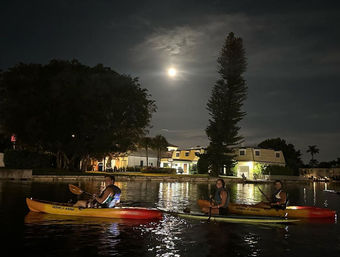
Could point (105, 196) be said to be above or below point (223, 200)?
above

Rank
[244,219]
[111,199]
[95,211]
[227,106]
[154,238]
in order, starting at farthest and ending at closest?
[227,106], [111,199], [95,211], [244,219], [154,238]

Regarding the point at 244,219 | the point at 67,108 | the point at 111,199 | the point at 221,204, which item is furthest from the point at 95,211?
the point at 67,108

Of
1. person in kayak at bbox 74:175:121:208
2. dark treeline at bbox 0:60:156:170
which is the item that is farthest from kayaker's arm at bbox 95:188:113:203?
dark treeline at bbox 0:60:156:170

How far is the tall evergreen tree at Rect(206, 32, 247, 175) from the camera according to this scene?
6325 cm

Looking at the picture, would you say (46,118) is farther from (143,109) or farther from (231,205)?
(231,205)

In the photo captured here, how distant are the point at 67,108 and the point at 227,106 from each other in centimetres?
3096

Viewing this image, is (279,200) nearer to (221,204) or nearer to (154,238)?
(221,204)

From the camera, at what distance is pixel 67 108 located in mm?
45312

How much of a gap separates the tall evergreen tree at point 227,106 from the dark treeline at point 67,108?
17865 millimetres

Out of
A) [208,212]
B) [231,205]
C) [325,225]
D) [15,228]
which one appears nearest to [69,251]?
[15,228]

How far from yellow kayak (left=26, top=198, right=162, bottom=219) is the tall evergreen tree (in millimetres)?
48514

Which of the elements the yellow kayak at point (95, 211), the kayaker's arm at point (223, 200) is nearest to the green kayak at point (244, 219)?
the kayaker's arm at point (223, 200)

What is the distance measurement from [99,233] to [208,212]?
18.3ft

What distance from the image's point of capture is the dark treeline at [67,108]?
144ft
